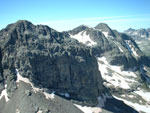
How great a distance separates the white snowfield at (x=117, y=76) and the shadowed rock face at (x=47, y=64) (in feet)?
128

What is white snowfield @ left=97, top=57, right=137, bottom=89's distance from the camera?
132 metres

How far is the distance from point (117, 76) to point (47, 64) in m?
84.9

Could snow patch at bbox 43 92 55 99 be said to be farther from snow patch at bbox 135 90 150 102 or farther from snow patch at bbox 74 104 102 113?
snow patch at bbox 135 90 150 102

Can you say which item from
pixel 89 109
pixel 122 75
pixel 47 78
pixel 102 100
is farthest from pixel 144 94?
pixel 47 78

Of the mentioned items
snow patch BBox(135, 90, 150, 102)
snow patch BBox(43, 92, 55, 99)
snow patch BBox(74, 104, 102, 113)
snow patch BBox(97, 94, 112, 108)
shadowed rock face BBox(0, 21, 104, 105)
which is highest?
shadowed rock face BBox(0, 21, 104, 105)

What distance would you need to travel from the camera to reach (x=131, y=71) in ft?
545

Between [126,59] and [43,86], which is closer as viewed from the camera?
[43,86]

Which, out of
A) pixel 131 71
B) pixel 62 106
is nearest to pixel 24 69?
pixel 62 106

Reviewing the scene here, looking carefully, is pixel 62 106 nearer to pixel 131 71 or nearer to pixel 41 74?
pixel 41 74

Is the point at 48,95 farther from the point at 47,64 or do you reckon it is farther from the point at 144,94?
the point at 144,94

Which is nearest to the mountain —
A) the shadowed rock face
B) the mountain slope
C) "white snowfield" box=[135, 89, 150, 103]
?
the shadowed rock face

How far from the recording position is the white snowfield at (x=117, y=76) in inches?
5192

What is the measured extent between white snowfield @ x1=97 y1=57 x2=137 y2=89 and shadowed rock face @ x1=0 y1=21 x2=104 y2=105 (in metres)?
39.1

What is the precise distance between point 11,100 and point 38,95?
40.1 feet
